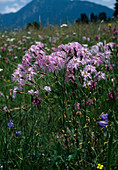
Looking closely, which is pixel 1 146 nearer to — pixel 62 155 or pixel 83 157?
pixel 62 155

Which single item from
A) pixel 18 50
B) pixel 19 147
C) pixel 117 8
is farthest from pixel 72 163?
pixel 117 8

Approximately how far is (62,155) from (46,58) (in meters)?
0.76

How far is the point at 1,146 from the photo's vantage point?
56.5 inches

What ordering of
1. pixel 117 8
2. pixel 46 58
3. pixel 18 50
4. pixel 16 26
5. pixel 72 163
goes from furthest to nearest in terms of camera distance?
pixel 117 8 → pixel 16 26 → pixel 18 50 → pixel 46 58 → pixel 72 163

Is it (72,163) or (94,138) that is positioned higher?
(94,138)

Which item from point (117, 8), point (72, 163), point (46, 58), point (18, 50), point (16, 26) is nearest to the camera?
point (72, 163)

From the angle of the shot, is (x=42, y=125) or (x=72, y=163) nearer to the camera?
(x=72, y=163)

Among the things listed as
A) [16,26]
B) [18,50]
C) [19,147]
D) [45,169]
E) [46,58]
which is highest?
[16,26]

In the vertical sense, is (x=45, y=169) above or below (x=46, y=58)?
below

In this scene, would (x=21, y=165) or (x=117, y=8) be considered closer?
(x=21, y=165)

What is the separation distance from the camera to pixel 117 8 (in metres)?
38.2

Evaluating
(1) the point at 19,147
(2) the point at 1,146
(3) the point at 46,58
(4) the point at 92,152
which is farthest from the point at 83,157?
(3) the point at 46,58

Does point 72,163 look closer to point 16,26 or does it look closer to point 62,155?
point 62,155

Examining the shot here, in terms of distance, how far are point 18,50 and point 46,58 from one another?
4.96 metres
